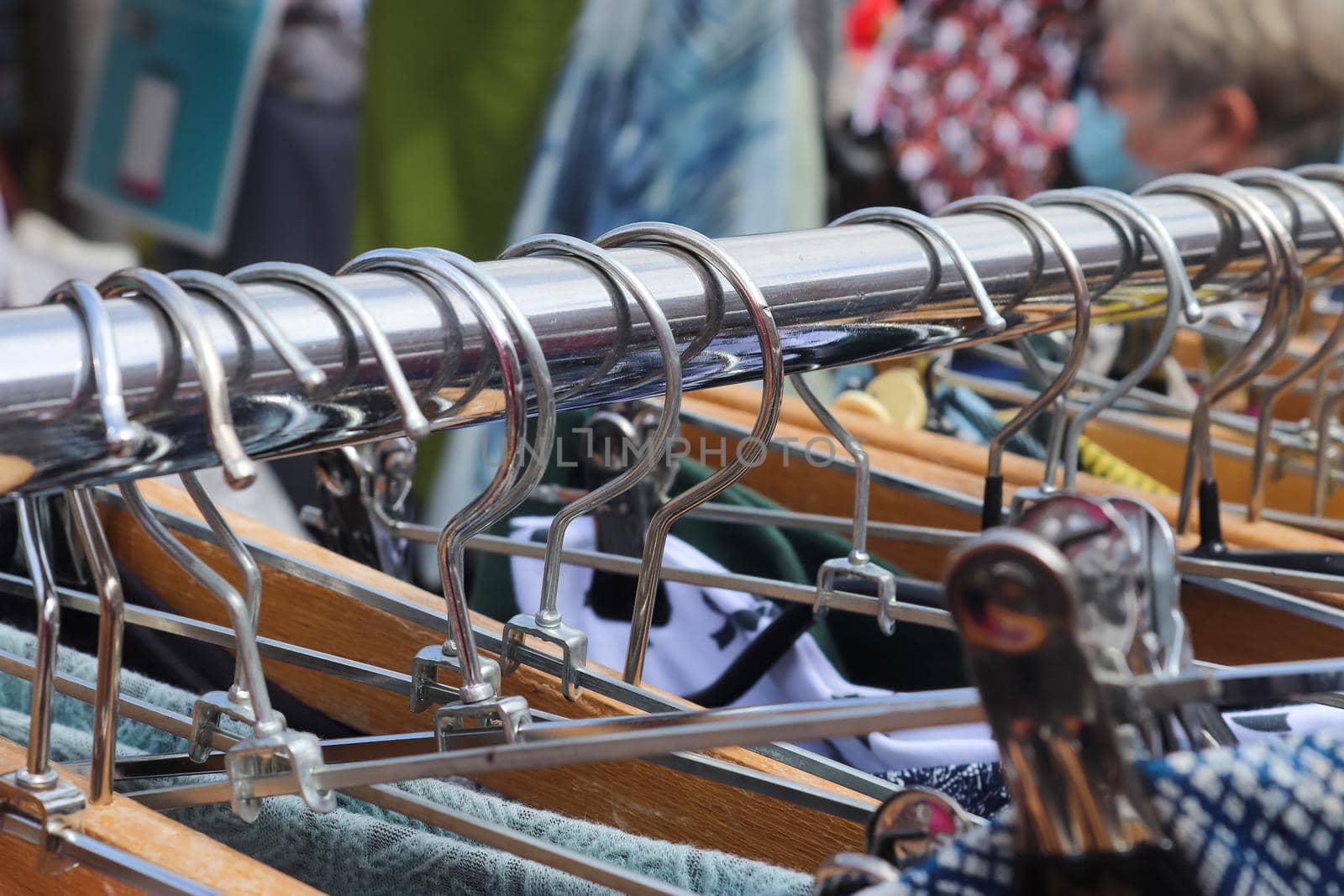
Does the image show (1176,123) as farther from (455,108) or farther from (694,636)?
(694,636)

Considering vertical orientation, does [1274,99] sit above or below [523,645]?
above

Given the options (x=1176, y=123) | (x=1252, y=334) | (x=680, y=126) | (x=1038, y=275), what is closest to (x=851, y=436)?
(x=1038, y=275)

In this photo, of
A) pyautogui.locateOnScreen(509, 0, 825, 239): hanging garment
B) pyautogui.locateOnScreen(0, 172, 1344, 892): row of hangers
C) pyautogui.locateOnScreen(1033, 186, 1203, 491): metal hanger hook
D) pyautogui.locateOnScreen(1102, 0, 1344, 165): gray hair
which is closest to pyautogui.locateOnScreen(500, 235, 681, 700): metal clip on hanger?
pyautogui.locateOnScreen(0, 172, 1344, 892): row of hangers

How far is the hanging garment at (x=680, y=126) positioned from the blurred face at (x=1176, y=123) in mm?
384

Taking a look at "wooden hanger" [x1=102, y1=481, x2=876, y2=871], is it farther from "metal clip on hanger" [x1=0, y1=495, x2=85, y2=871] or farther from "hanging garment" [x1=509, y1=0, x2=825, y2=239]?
"hanging garment" [x1=509, y1=0, x2=825, y2=239]

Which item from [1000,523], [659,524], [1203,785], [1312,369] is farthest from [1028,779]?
[1312,369]

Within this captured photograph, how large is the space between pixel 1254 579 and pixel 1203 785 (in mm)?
340

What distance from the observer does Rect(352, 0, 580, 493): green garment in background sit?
130cm

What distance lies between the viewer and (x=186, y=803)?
13.4 inches

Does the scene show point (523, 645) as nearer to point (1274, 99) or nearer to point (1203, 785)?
point (1203, 785)

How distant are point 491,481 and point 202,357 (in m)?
0.10

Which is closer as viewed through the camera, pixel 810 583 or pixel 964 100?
pixel 810 583

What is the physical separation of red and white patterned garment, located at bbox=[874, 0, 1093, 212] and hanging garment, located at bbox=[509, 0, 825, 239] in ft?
1.17

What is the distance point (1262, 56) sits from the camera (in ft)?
4.18
